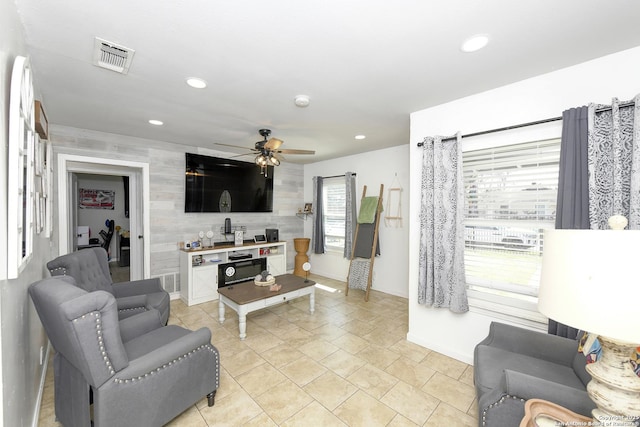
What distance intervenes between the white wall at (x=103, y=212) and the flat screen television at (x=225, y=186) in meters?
4.36

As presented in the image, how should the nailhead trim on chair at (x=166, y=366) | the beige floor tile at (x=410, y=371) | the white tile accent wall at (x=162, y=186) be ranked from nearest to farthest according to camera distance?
1. the nailhead trim on chair at (x=166, y=366)
2. the beige floor tile at (x=410, y=371)
3. the white tile accent wall at (x=162, y=186)

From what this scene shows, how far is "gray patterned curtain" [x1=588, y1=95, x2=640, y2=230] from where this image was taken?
5.16 ft

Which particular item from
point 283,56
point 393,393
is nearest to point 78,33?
point 283,56

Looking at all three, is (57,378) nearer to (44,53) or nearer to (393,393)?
(44,53)

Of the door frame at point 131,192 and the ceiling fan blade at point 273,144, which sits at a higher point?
the ceiling fan blade at point 273,144

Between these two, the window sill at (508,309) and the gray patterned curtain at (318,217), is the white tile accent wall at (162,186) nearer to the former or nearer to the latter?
the gray patterned curtain at (318,217)

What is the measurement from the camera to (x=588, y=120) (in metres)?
1.74

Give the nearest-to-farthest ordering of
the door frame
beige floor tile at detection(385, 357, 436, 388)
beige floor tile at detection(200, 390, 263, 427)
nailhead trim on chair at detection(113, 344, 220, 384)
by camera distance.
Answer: nailhead trim on chair at detection(113, 344, 220, 384) < beige floor tile at detection(200, 390, 263, 427) < beige floor tile at detection(385, 357, 436, 388) < the door frame

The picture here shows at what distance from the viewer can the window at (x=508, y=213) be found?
2049mm

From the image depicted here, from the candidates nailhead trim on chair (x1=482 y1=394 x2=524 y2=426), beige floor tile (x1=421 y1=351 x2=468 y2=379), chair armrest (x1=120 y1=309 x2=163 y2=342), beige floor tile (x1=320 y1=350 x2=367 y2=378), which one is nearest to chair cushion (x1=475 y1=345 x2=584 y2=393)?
nailhead trim on chair (x1=482 y1=394 x2=524 y2=426)

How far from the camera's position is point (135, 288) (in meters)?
2.81

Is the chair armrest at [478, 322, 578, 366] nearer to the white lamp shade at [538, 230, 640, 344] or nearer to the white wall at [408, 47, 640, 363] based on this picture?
the white wall at [408, 47, 640, 363]

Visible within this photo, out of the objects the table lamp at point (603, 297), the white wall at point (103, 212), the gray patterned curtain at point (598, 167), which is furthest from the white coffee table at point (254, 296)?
the white wall at point (103, 212)

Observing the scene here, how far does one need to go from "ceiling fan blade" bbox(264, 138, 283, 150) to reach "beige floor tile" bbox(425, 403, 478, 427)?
278cm
